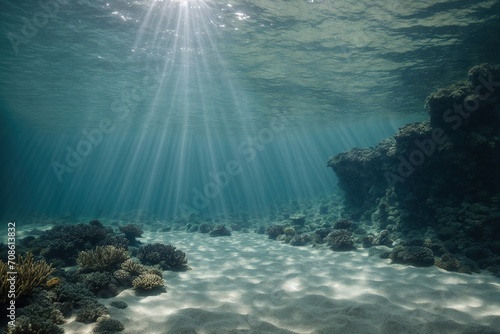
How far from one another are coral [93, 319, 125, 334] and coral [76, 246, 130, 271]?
3381mm

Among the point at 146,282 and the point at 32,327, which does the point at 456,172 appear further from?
the point at 32,327

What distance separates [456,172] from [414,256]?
570cm

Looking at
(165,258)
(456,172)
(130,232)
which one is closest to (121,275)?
(165,258)

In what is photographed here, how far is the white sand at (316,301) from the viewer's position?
5961mm

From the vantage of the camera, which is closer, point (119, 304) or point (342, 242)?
point (119, 304)

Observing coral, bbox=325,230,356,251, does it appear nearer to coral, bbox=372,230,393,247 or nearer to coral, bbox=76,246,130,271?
coral, bbox=372,230,393,247

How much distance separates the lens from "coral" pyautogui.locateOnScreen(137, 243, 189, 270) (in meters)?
10.8

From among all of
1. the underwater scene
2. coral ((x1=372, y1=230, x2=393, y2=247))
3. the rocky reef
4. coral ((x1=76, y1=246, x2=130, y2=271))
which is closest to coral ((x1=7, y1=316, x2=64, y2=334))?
the underwater scene

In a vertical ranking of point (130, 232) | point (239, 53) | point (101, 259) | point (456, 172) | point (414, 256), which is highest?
point (239, 53)

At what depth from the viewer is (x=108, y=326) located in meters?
5.64

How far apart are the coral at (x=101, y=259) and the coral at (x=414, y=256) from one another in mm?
10189

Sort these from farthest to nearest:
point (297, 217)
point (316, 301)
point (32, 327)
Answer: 1. point (297, 217)
2. point (316, 301)
3. point (32, 327)

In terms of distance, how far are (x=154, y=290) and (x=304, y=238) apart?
32.9ft

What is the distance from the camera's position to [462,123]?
12992 mm
